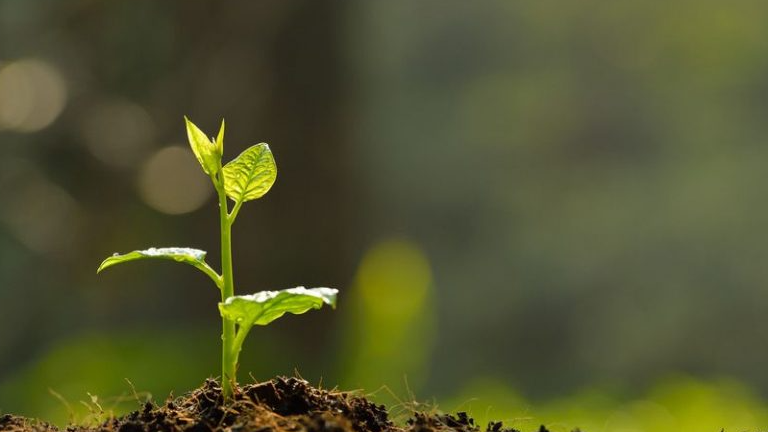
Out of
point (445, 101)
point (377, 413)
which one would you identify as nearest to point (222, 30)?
point (377, 413)

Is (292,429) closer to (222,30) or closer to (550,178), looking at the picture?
(222,30)

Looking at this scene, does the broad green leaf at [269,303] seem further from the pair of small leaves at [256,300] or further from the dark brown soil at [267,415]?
the dark brown soil at [267,415]

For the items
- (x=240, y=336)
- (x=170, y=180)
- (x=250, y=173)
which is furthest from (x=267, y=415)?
(x=170, y=180)

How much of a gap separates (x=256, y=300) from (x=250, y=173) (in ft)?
0.86

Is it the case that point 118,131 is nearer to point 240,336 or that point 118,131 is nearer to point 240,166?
point 240,166

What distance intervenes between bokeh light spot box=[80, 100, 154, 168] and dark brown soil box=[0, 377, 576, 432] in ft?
16.1

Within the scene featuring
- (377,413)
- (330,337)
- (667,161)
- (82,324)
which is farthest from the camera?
(667,161)

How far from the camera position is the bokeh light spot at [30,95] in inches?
255

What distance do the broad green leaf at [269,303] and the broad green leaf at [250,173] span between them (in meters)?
0.18

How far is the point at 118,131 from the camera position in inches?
241

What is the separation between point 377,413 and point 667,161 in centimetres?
1298

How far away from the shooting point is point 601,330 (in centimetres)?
1292

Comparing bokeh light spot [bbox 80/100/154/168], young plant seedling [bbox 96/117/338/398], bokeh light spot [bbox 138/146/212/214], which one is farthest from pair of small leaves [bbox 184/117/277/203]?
bokeh light spot [bbox 80/100/154/168]

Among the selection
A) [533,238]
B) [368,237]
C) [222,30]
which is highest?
[222,30]
